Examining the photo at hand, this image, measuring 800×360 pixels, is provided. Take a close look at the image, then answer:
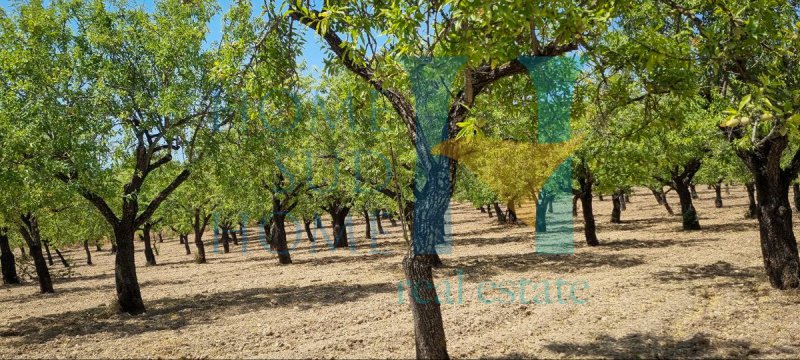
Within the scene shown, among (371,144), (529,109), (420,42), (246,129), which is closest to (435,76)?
(529,109)

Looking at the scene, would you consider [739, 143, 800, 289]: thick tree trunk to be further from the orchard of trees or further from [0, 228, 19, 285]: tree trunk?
[0, 228, 19, 285]: tree trunk

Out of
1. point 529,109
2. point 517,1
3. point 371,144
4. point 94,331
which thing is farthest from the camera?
point 371,144

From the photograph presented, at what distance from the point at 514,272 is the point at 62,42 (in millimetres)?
16073

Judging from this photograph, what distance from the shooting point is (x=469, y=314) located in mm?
11336

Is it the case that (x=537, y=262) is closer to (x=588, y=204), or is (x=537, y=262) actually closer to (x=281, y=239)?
(x=588, y=204)

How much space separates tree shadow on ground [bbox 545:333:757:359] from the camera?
7.81m

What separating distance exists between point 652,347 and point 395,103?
5.73 m

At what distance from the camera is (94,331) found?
42.2 feet

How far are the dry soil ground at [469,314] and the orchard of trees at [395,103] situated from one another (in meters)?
1.85

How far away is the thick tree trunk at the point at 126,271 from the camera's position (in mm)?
14719

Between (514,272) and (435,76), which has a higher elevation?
(435,76)

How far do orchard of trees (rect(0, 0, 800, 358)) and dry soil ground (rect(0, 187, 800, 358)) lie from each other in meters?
1.85

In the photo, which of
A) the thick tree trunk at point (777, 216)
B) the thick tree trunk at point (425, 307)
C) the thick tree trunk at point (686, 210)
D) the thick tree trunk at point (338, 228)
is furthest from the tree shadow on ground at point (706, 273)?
the thick tree trunk at point (338, 228)

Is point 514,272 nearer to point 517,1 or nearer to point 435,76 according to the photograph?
point 435,76
